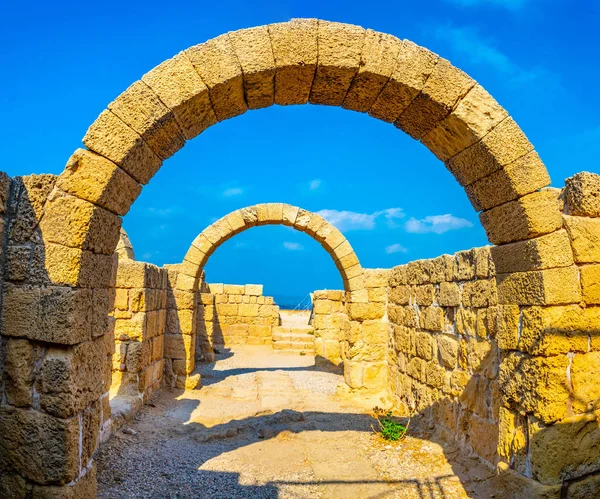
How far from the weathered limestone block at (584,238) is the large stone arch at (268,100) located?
0.13 meters

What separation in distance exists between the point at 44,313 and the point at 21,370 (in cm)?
44

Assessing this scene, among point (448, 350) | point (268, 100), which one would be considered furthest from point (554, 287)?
point (268, 100)

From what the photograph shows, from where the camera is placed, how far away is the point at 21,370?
10.2ft

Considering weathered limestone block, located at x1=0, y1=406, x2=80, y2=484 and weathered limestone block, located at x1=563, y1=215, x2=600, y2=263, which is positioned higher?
weathered limestone block, located at x1=563, y1=215, x2=600, y2=263

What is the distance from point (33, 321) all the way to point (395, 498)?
3.30 meters

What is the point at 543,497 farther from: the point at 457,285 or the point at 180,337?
the point at 180,337

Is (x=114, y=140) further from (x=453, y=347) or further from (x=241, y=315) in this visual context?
(x=241, y=315)

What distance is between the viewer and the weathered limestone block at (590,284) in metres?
3.33

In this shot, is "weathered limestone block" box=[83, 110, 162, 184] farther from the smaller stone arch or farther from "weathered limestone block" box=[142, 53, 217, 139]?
the smaller stone arch

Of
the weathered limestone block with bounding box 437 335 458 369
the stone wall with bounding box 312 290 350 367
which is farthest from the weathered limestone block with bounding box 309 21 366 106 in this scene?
the stone wall with bounding box 312 290 350 367

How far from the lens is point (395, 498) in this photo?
4.05 m

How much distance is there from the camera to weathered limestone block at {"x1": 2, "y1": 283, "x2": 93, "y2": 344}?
9.97 feet

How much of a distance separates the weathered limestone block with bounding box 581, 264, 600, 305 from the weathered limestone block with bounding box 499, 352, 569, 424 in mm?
473

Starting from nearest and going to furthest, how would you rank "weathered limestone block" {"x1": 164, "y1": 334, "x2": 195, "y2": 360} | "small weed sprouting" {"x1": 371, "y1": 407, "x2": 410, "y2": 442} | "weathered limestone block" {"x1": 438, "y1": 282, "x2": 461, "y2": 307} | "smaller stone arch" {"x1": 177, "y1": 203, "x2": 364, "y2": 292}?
1. "weathered limestone block" {"x1": 438, "y1": 282, "x2": 461, "y2": 307}
2. "small weed sprouting" {"x1": 371, "y1": 407, "x2": 410, "y2": 442}
3. "weathered limestone block" {"x1": 164, "y1": 334, "x2": 195, "y2": 360}
4. "smaller stone arch" {"x1": 177, "y1": 203, "x2": 364, "y2": 292}
